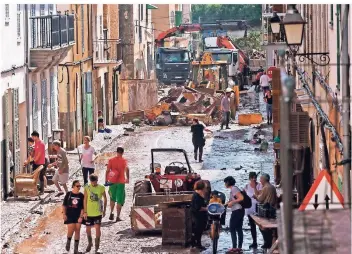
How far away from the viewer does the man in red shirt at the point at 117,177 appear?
23.8 meters

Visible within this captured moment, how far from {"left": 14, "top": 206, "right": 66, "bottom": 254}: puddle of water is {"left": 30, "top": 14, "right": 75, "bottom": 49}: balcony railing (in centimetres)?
773

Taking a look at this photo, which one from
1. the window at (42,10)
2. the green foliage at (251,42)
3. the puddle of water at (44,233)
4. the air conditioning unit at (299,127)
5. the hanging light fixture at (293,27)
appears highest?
the green foliage at (251,42)

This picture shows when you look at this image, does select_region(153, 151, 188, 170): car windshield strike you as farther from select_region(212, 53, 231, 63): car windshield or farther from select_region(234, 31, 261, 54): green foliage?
select_region(234, 31, 261, 54): green foliage

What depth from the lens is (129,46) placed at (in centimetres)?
5909

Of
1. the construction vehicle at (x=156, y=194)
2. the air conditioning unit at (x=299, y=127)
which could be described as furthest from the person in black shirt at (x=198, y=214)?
the air conditioning unit at (x=299, y=127)

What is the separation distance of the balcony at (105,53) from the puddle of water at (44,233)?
19306 mm

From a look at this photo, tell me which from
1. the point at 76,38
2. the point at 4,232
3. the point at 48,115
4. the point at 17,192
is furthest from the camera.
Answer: the point at 76,38

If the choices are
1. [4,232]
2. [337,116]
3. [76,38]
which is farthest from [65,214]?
[76,38]

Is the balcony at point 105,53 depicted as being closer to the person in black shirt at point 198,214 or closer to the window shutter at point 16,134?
the window shutter at point 16,134

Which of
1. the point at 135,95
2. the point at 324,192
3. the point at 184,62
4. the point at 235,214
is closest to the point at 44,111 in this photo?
the point at 235,214

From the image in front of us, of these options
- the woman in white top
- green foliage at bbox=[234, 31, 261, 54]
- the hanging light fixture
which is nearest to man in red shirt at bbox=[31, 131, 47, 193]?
the woman in white top

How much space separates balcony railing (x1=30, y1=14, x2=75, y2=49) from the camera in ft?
107

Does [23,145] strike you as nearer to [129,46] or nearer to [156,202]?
[156,202]

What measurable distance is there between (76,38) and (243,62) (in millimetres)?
30782
